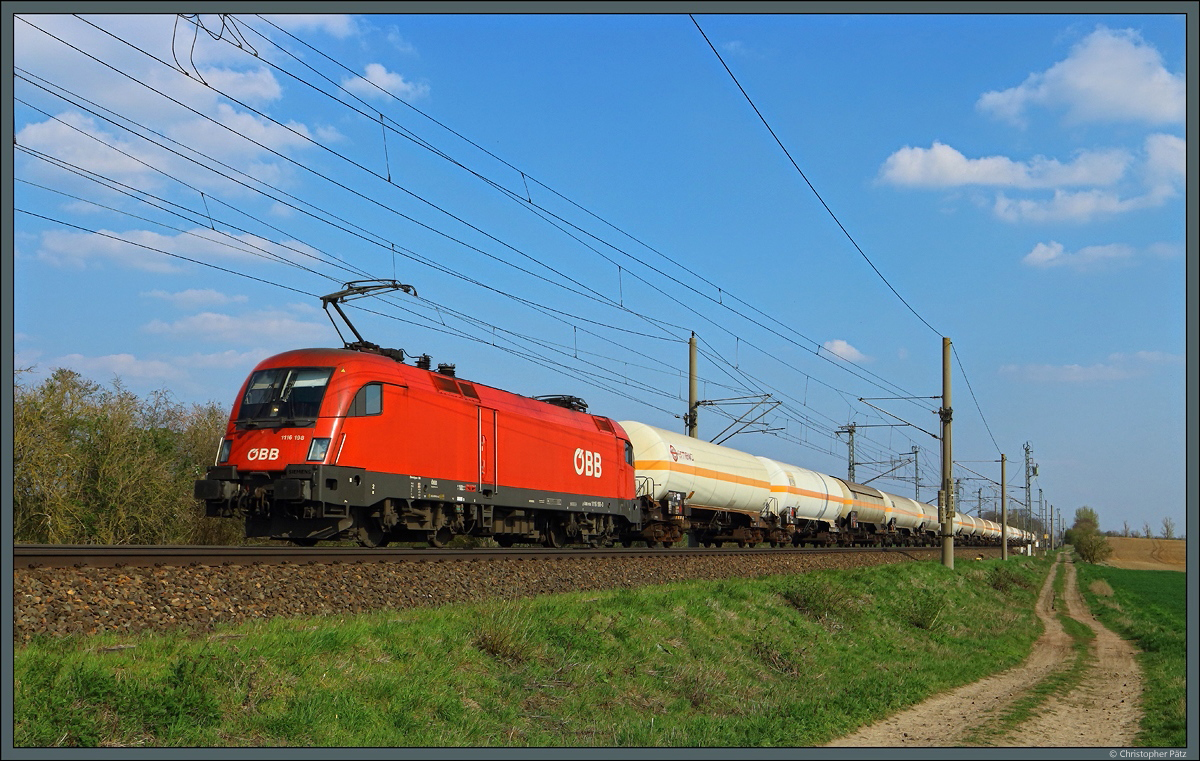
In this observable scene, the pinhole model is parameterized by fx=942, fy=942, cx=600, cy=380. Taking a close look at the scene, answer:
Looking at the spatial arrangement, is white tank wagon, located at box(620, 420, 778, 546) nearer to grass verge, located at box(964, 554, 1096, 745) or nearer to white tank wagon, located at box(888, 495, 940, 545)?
grass verge, located at box(964, 554, 1096, 745)

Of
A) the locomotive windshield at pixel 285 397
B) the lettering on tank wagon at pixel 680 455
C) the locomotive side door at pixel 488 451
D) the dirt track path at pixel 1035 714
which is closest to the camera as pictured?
the dirt track path at pixel 1035 714

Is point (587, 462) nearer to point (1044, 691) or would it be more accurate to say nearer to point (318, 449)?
point (318, 449)

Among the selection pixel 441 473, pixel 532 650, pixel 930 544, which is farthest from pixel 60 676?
pixel 930 544

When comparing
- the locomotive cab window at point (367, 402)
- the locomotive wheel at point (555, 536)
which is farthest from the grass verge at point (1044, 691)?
the locomotive wheel at point (555, 536)

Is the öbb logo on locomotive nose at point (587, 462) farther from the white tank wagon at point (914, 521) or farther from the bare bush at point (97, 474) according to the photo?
the white tank wagon at point (914, 521)

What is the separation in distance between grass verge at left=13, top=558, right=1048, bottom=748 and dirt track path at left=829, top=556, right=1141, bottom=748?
1.77ft

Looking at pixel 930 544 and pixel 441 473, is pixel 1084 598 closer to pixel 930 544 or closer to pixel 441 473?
pixel 930 544

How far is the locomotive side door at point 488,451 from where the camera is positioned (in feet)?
72.6

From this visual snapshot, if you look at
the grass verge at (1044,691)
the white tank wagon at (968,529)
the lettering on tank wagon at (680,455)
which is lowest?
the white tank wagon at (968,529)

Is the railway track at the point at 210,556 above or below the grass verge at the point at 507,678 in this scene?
above

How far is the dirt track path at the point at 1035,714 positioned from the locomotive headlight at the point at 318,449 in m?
10.1

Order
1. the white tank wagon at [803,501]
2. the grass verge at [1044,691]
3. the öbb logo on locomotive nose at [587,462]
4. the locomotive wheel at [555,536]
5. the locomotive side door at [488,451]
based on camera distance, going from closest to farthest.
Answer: the grass verge at [1044,691], the locomotive side door at [488,451], the locomotive wheel at [555,536], the öbb logo on locomotive nose at [587,462], the white tank wagon at [803,501]

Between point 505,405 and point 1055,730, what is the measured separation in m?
14.2

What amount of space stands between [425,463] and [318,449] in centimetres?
294
